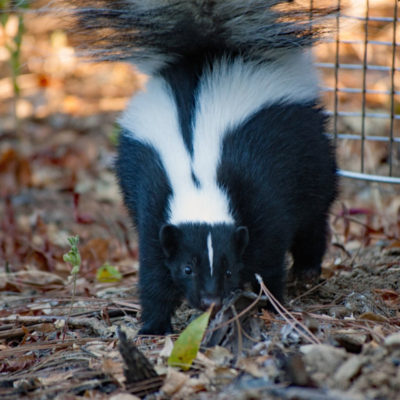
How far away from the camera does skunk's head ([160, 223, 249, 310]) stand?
11.2 ft

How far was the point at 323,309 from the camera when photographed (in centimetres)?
398

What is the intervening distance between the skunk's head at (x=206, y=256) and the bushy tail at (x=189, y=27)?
120 centimetres

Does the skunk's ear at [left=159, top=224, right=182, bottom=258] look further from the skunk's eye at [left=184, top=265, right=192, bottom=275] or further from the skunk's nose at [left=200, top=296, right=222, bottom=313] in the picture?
the skunk's nose at [left=200, top=296, right=222, bottom=313]

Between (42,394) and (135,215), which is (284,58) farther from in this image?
(42,394)

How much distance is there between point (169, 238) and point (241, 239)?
0.35 metres

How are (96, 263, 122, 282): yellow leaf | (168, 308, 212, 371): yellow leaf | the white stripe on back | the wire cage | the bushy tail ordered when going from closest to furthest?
(168, 308, 212, 371): yellow leaf
the white stripe on back
the bushy tail
(96, 263, 122, 282): yellow leaf
the wire cage

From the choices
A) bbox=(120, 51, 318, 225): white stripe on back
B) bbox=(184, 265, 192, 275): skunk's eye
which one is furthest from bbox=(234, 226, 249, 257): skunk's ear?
bbox=(184, 265, 192, 275): skunk's eye

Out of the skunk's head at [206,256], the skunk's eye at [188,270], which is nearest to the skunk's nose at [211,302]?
the skunk's head at [206,256]

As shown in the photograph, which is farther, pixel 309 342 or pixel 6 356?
pixel 6 356

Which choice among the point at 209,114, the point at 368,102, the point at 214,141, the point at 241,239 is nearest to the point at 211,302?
the point at 241,239

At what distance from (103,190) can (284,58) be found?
Answer: 381 centimetres

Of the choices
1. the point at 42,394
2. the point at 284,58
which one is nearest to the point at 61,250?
the point at 284,58

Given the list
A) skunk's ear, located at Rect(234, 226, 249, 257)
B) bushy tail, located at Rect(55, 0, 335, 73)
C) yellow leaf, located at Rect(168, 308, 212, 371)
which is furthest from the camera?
bushy tail, located at Rect(55, 0, 335, 73)

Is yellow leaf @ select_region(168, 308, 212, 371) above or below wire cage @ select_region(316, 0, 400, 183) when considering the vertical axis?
below
